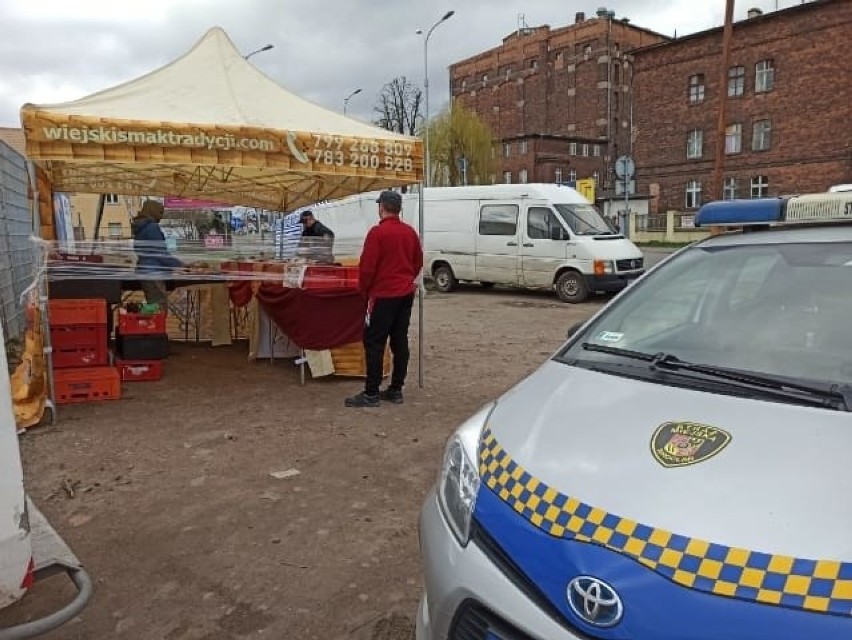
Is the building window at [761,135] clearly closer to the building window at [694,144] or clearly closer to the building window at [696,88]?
the building window at [694,144]

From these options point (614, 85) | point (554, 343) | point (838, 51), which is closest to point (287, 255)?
point (554, 343)

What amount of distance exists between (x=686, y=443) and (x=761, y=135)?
4593cm

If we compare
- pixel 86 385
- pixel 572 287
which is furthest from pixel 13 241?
pixel 572 287

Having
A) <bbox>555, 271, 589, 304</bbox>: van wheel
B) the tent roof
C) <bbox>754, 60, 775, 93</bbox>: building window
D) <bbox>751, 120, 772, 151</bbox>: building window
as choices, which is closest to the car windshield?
the tent roof

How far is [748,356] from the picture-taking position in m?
2.44

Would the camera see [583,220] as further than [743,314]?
Yes

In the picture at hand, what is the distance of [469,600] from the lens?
6.07 ft

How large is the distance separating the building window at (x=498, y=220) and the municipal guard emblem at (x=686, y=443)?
14.0 m

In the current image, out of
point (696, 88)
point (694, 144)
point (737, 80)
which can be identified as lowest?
point (694, 144)

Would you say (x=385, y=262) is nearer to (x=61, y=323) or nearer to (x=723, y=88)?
(x=61, y=323)

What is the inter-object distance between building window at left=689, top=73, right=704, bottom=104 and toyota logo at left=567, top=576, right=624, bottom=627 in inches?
1896

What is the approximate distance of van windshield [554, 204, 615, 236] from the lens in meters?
14.9

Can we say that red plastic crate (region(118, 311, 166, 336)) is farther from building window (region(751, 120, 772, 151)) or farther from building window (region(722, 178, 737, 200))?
building window (region(751, 120, 772, 151))

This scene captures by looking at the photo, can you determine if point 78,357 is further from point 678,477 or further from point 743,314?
point 678,477
